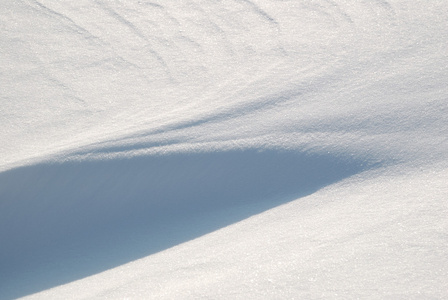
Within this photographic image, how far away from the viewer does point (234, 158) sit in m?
2.13

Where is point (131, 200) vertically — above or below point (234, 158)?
below

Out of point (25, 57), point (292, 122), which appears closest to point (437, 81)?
point (292, 122)

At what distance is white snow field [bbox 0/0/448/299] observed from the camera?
1.67m

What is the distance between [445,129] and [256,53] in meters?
1.11

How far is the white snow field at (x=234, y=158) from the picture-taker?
5.49 feet

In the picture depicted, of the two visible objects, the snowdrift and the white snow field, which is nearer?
the white snow field

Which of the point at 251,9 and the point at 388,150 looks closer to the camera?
the point at 388,150

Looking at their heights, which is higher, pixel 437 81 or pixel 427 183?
pixel 437 81

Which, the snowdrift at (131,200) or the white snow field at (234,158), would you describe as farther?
the snowdrift at (131,200)

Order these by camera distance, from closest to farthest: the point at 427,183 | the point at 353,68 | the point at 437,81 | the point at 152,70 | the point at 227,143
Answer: the point at 427,183
the point at 227,143
the point at 437,81
the point at 353,68
the point at 152,70

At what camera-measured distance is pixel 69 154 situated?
2.21 m

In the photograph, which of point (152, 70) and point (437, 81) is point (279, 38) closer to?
point (152, 70)

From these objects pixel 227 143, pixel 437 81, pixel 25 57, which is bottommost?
pixel 25 57

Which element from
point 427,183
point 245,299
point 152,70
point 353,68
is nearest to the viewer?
point 245,299
